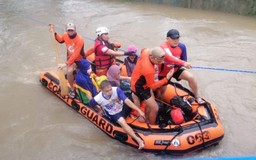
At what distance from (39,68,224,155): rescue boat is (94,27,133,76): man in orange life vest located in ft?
2.99

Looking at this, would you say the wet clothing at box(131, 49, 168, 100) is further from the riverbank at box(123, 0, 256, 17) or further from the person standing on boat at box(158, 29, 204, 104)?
the riverbank at box(123, 0, 256, 17)

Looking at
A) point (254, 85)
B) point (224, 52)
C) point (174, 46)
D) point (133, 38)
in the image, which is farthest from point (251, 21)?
point (174, 46)

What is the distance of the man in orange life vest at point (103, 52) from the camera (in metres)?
6.18

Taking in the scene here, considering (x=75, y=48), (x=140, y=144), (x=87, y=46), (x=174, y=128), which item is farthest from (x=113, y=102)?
(x=87, y=46)

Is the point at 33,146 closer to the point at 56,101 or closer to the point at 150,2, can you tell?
the point at 56,101

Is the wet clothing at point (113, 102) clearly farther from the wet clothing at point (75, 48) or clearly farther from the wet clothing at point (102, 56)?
the wet clothing at point (75, 48)

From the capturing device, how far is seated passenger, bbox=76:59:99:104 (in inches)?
233

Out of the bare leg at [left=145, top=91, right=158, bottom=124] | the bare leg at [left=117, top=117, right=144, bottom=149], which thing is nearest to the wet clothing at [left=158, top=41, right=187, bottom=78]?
the bare leg at [left=145, top=91, right=158, bottom=124]

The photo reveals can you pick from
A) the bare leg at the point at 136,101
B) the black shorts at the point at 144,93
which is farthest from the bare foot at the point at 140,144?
the black shorts at the point at 144,93

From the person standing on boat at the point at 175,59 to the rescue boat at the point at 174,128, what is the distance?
0.94ft

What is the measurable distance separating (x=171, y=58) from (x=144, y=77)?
0.58 m

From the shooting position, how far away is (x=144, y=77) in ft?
16.1

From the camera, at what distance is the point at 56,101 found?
22.6ft

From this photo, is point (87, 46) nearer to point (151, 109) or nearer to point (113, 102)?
point (113, 102)
